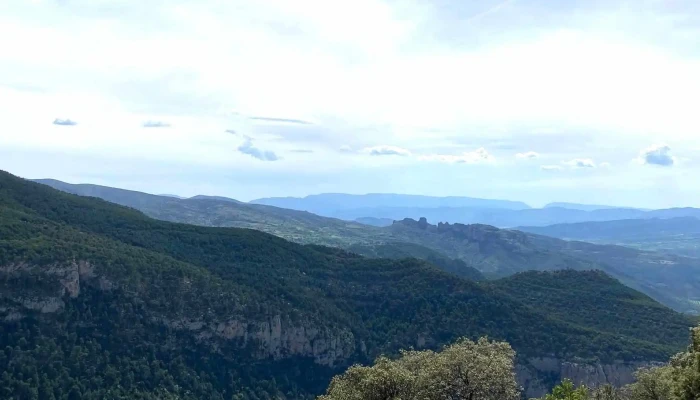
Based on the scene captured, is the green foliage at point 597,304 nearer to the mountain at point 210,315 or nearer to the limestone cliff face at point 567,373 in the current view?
the mountain at point 210,315

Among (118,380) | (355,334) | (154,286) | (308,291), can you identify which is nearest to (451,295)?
(355,334)

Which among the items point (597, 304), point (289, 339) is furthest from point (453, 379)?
point (597, 304)

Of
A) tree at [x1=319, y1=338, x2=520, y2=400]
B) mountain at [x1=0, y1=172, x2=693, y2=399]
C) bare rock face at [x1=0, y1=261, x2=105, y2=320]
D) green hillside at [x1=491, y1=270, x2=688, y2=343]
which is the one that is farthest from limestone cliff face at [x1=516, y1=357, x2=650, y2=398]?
bare rock face at [x1=0, y1=261, x2=105, y2=320]

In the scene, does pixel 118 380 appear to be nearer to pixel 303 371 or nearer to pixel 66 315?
pixel 66 315

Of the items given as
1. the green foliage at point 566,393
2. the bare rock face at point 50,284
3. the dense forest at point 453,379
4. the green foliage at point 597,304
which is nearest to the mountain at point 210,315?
the bare rock face at point 50,284

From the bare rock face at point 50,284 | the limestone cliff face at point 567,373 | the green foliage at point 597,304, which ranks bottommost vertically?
the limestone cliff face at point 567,373

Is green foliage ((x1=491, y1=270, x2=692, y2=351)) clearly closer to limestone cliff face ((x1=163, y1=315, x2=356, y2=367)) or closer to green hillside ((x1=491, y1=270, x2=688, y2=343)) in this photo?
green hillside ((x1=491, y1=270, x2=688, y2=343))
